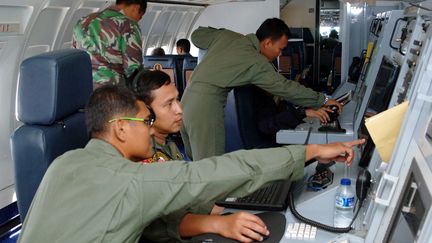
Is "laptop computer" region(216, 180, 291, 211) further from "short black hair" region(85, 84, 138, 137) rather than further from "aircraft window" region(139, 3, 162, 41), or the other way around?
"aircraft window" region(139, 3, 162, 41)

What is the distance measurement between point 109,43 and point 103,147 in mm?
2439

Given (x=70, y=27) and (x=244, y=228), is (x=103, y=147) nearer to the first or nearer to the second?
(x=244, y=228)

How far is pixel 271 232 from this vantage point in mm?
1646

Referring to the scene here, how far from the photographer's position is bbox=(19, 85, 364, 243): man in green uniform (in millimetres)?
1347

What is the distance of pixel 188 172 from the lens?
4.65 ft

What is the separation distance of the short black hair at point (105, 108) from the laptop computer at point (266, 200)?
21.3 inches

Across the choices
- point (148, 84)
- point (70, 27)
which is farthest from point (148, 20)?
point (148, 84)

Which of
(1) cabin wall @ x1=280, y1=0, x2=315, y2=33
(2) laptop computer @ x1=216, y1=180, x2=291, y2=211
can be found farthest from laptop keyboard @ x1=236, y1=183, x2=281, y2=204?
(1) cabin wall @ x1=280, y1=0, x2=315, y2=33

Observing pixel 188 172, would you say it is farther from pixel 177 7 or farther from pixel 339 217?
pixel 177 7

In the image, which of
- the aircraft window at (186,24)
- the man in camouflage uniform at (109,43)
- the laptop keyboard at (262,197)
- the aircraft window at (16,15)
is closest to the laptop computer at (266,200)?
the laptop keyboard at (262,197)

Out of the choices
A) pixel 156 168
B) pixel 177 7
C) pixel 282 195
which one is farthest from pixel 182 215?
pixel 177 7

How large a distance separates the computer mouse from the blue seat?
2.34 feet

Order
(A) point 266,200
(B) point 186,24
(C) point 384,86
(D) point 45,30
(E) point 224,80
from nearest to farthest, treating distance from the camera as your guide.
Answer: (A) point 266,200, (C) point 384,86, (E) point 224,80, (D) point 45,30, (B) point 186,24

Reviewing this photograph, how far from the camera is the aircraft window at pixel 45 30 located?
491 centimetres
